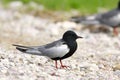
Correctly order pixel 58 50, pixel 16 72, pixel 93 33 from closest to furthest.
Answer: pixel 16 72
pixel 58 50
pixel 93 33

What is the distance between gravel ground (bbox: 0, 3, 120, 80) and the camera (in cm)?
895

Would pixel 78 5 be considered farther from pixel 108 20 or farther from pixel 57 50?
pixel 57 50

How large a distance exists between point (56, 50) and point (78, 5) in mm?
9398

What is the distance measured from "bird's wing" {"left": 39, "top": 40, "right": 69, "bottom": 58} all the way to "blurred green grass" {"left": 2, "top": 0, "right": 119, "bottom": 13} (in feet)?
28.4

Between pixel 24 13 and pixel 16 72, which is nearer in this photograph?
pixel 16 72

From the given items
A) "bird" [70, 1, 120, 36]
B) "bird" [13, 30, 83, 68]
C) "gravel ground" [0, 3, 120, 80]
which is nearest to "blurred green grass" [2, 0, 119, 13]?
"gravel ground" [0, 3, 120, 80]

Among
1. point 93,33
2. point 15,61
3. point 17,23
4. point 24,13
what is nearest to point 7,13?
point 24,13

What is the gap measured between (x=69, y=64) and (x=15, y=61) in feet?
3.37

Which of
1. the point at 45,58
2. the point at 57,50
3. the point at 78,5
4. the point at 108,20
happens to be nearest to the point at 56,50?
the point at 57,50

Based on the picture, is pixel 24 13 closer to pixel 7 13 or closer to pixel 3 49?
pixel 7 13

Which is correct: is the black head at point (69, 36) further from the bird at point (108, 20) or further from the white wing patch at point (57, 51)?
the bird at point (108, 20)

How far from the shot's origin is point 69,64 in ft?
32.8

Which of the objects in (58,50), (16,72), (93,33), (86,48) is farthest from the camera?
(93,33)

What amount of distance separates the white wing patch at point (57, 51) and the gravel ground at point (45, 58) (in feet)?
0.72
